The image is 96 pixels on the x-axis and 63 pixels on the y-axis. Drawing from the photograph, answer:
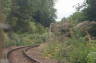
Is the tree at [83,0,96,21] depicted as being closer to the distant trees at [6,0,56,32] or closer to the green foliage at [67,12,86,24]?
the green foliage at [67,12,86,24]

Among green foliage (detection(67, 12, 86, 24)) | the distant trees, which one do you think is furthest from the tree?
the distant trees

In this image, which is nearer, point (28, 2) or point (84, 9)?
point (84, 9)

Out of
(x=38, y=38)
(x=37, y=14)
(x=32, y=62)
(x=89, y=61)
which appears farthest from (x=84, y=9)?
(x=37, y=14)

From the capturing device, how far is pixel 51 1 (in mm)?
80938

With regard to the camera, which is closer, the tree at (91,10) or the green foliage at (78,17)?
the tree at (91,10)

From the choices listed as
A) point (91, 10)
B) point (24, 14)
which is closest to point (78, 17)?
point (91, 10)

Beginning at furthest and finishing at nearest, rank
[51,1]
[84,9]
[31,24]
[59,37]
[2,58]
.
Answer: [51,1]
[31,24]
[84,9]
[59,37]
[2,58]

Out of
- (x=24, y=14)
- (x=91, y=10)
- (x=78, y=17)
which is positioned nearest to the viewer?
(x=91, y=10)

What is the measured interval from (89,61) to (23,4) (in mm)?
44274

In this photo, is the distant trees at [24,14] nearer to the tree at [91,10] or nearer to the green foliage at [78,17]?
the green foliage at [78,17]

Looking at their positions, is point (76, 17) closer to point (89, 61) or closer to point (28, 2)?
point (89, 61)

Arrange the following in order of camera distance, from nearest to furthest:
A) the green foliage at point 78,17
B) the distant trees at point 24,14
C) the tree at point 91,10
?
the tree at point 91,10 → the green foliage at point 78,17 → the distant trees at point 24,14

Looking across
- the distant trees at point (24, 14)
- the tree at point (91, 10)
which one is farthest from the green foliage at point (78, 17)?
the distant trees at point (24, 14)

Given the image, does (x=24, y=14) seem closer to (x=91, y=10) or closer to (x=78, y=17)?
(x=78, y=17)
